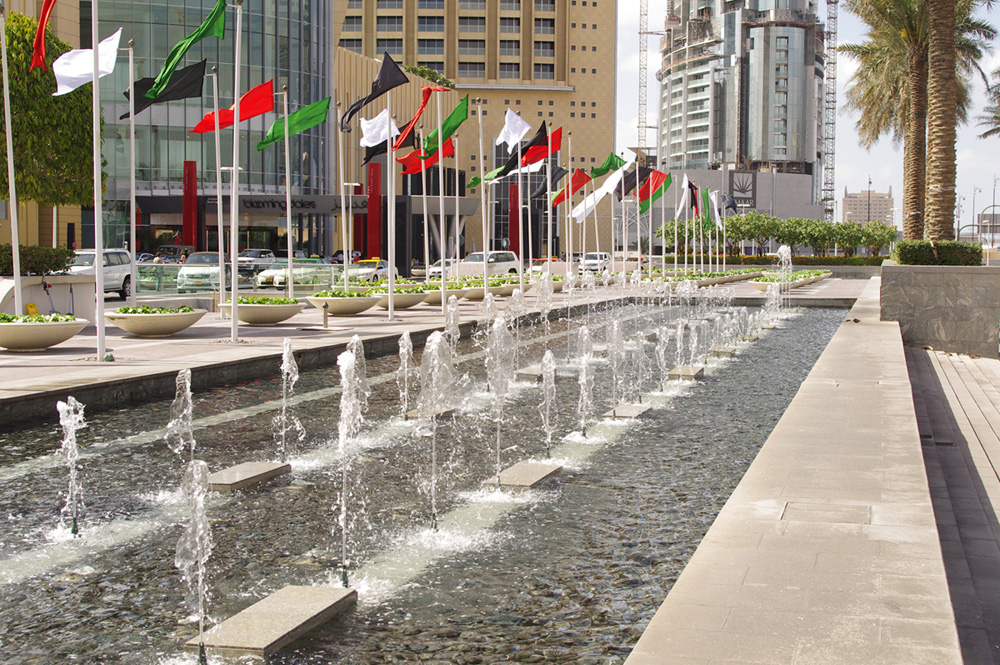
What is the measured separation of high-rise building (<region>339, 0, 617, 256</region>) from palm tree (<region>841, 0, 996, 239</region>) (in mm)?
67867

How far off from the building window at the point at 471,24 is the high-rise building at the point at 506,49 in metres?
0.11

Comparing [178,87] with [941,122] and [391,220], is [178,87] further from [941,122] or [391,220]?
[941,122]

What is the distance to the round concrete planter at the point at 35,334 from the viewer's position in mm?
15750

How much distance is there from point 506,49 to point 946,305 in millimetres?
101503

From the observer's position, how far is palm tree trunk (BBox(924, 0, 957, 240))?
2298 centimetres

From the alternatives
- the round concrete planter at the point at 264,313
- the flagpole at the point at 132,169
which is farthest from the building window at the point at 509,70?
the round concrete planter at the point at 264,313

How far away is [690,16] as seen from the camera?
187 meters

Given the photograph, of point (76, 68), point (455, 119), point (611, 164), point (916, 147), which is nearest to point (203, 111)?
point (611, 164)

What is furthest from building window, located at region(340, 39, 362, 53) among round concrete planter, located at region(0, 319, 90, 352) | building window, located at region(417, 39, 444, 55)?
round concrete planter, located at region(0, 319, 90, 352)

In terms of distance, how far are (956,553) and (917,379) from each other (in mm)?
9461

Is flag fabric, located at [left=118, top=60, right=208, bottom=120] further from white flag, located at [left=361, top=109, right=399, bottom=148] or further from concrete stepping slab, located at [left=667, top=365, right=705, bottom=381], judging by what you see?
concrete stepping slab, located at [left=667, top=365, right=705, bottom=381]

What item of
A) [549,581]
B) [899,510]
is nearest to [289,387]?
[549,581]

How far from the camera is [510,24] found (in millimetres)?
114625

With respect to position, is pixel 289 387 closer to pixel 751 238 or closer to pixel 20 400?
pixel 20 400
